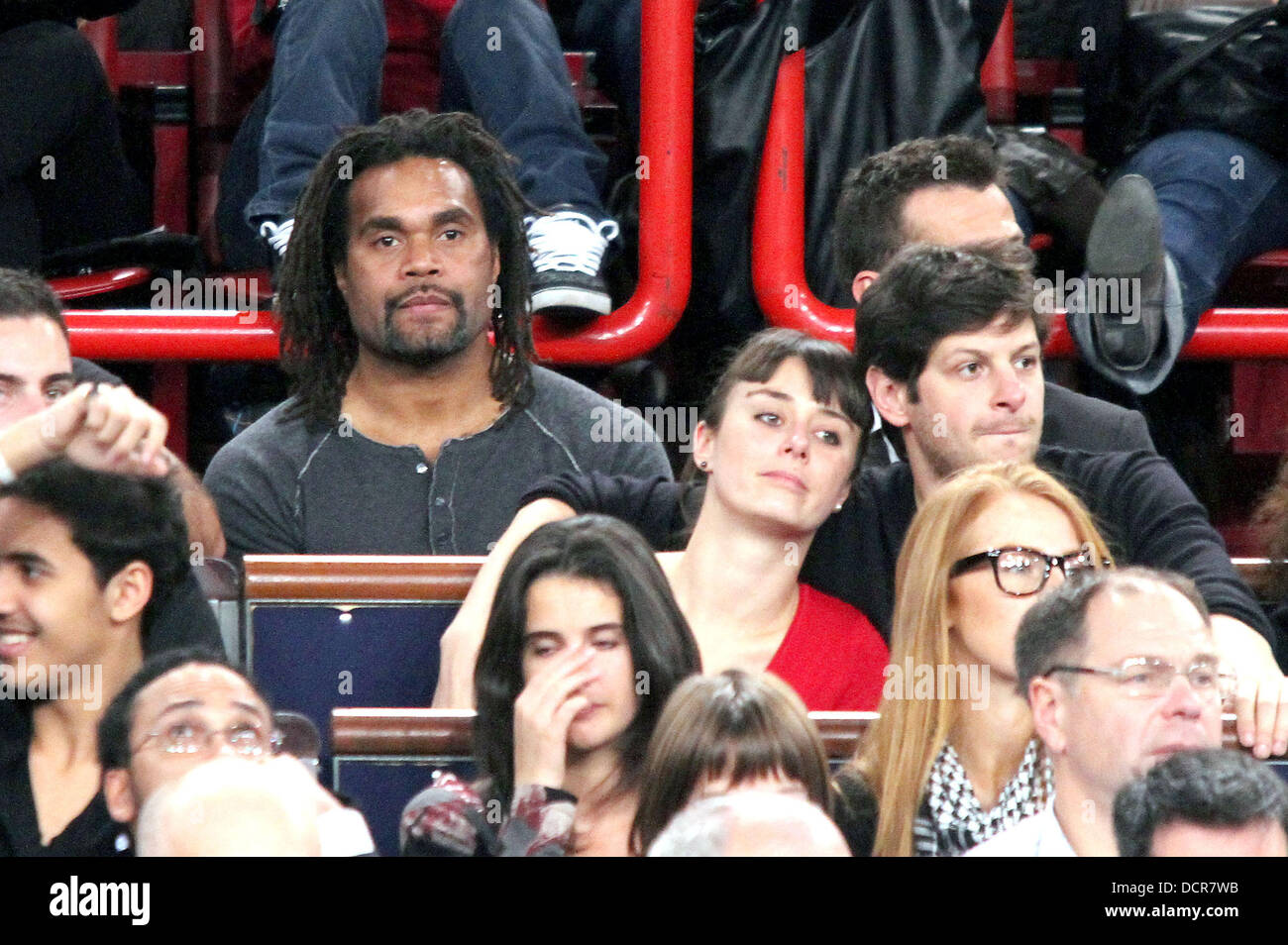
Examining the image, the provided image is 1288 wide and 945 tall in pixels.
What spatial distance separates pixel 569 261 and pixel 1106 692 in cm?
109

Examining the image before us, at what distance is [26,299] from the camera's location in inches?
90.3

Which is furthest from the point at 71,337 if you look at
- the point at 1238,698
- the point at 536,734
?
the point at 1238,698

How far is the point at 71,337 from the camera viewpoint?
269 centimetres

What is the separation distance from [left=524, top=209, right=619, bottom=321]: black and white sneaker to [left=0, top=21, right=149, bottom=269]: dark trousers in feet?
Answer: 1.93

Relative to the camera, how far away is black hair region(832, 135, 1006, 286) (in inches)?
104

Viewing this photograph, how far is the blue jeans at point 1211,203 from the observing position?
2750mm

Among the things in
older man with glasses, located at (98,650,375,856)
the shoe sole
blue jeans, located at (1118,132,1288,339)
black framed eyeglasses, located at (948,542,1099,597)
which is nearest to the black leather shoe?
blue jeans, located at (1118,132,1288,339)

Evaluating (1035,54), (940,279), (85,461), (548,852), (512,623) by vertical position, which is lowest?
(548,852)

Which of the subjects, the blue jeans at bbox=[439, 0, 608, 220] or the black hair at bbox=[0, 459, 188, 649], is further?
the blue jeans at bbox=[439, 0, 608, 220]

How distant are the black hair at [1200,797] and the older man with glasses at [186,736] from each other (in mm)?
555

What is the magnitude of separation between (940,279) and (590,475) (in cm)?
Result: 41

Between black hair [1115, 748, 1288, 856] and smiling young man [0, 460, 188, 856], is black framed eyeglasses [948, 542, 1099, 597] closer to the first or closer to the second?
black hair [1115, 748, 1288, 856]

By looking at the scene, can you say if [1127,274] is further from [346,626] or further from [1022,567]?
[346,626]
